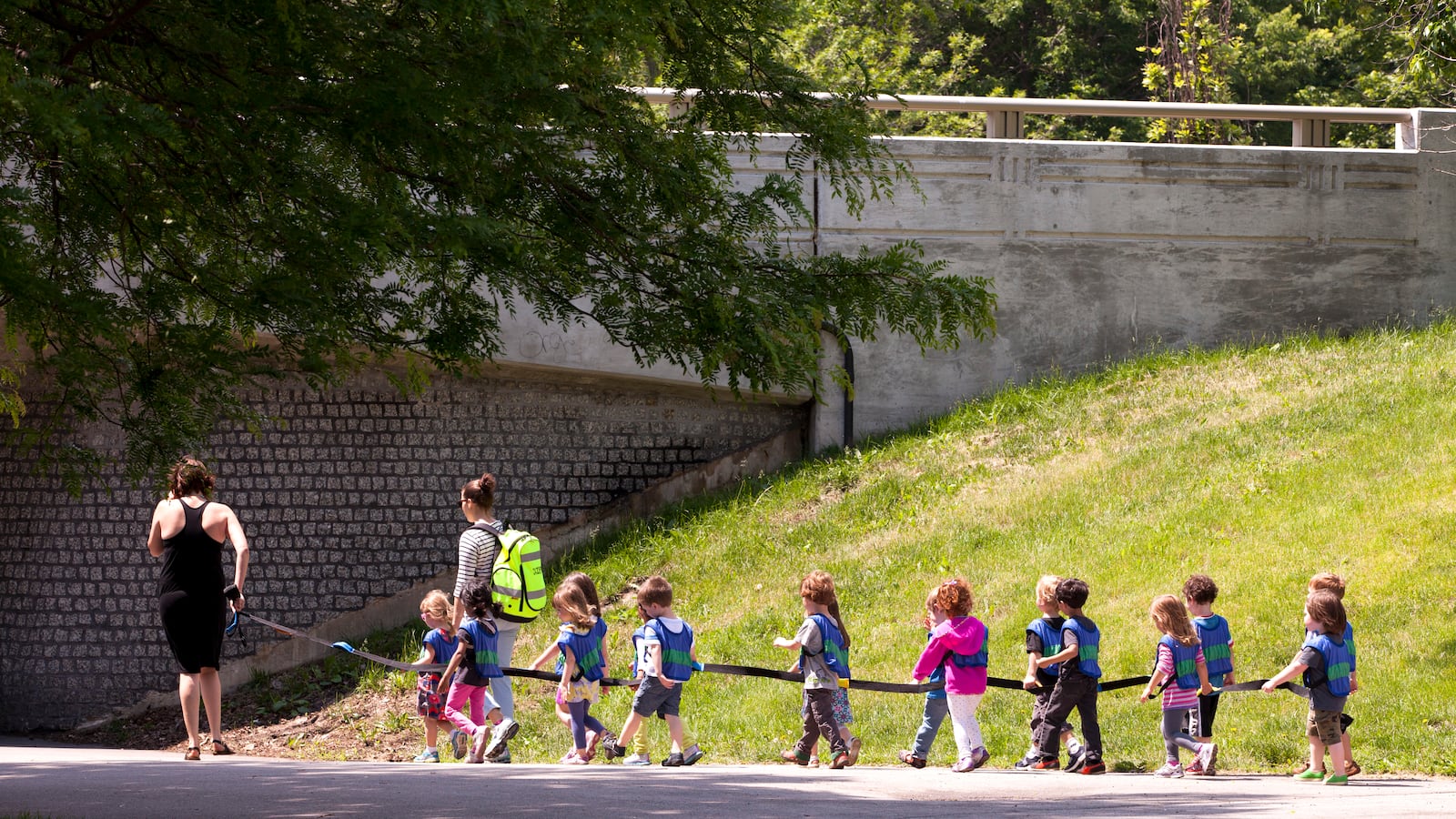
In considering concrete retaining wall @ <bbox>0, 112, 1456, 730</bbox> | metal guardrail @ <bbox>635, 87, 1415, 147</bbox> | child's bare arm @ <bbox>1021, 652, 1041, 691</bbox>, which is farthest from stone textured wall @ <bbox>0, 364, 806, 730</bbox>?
child's bare arm @ <bbox>1021, 652, 1041, 691</bbox>

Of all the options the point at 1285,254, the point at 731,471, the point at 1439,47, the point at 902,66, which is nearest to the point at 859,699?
the point at 731,471

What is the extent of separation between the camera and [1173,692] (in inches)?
305

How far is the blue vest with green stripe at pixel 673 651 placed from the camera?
26.8 ft

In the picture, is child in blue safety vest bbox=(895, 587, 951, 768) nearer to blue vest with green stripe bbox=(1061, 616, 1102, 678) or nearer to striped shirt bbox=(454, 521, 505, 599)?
blue vest with green stripe bbox=(1061, 616, 1102, 678)

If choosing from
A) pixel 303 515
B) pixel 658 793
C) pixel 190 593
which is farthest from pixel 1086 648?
pixel 303 515

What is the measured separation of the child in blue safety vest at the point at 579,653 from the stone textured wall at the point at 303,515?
720 centimetres

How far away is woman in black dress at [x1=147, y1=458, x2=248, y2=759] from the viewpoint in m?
7.78

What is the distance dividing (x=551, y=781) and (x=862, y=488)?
764 cm

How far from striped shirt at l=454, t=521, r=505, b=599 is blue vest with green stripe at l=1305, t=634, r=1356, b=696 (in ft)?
14.6

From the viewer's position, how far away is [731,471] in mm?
15797

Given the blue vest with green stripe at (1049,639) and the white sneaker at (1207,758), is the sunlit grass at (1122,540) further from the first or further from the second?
the blue vest with green stripe at (1049,639)

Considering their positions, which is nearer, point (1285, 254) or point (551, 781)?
point (551, 781)

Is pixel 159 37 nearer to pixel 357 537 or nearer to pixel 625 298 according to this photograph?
pixel 625 298

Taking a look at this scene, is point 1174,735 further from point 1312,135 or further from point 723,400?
point 1312,135
